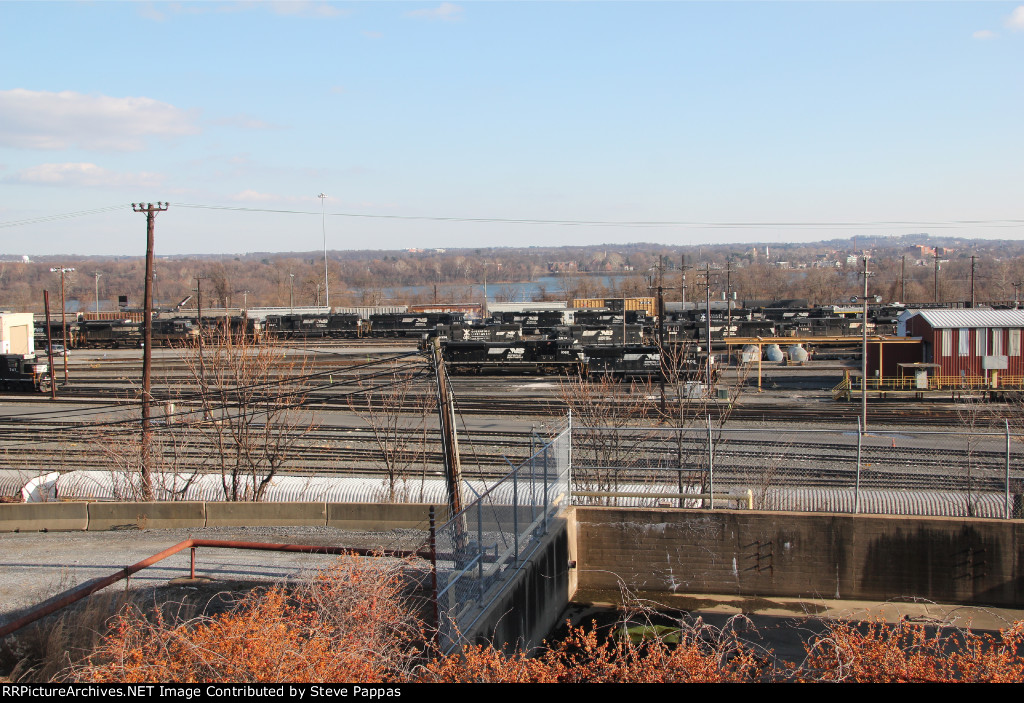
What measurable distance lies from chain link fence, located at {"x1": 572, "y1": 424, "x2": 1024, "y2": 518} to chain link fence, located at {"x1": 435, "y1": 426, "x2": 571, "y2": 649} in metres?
1.32

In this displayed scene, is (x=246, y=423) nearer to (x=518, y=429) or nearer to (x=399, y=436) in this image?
(x=399, y=436)

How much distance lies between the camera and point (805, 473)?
20.1 metres

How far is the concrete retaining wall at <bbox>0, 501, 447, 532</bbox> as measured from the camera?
15.0 metres

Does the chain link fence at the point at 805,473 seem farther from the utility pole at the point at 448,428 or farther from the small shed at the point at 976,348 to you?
the small shed at the point at 976,348

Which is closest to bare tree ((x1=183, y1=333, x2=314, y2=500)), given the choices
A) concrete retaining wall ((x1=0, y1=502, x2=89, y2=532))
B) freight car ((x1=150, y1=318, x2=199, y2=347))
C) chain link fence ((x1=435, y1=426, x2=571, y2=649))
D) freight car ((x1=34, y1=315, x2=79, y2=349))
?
concrete retaining wall ((x1=0, y1=502, x2=89, y2=532))

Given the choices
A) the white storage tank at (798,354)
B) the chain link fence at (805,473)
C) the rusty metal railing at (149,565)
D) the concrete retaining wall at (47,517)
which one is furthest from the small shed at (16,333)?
the white storage tank at (798,354)

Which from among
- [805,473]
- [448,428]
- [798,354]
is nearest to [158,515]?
[448,428]

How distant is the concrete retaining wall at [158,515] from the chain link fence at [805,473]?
5.27 m

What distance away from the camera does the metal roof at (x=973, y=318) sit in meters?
33.8

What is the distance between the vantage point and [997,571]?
13820 millimetres

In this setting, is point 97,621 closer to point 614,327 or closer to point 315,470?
point 315,470

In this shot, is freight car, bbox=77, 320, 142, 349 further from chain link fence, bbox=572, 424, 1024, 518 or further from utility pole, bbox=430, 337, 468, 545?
utility pole, bbox=430, 337, 468, 545
